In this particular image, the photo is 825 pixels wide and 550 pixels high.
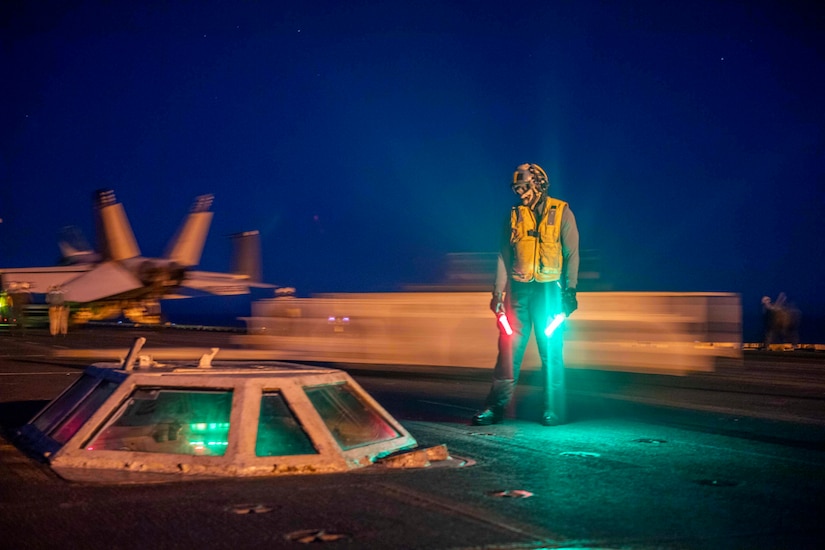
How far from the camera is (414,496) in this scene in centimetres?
546

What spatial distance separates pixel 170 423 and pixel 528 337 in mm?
3531

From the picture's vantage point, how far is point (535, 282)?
8.69 meters

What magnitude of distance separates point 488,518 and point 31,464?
3.15 metres

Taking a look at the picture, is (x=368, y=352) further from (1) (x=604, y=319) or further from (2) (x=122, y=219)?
(2) (x=122, y=219)

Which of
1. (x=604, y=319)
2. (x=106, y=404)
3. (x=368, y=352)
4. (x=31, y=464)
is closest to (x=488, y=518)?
(x=106, y=404)

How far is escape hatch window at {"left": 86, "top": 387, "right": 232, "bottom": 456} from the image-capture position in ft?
20.4

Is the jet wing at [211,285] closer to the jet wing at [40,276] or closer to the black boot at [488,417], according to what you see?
the jet wing at [40,276]

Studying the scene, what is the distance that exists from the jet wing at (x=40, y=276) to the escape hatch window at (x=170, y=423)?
48419 millimetres

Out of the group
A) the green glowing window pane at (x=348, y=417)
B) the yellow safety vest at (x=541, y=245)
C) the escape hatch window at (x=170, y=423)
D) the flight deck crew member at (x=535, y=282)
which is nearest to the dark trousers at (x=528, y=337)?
the flight deck crew member at (x=535, y=282)

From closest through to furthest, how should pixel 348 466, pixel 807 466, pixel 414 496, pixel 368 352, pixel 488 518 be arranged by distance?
1. pixel 488 518
2. pixel 414 496
3. pixel 348 466
4. pixel 807 466
5. pixel 368 352

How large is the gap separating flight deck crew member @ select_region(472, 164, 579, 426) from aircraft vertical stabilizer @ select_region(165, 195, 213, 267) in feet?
163

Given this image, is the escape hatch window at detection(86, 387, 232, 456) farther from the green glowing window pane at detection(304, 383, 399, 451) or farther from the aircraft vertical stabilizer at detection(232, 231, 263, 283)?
the aircraft vertical stabilizer at detection(232, 231, 263, 283)

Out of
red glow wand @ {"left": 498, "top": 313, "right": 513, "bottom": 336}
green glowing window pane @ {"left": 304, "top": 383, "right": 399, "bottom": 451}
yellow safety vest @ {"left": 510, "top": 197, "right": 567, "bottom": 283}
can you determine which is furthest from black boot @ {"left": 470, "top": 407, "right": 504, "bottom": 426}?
green glowing window pane @ {"left": 304, "top": 383, "right": 399, "bottom": 451}

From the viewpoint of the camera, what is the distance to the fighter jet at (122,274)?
169ft
